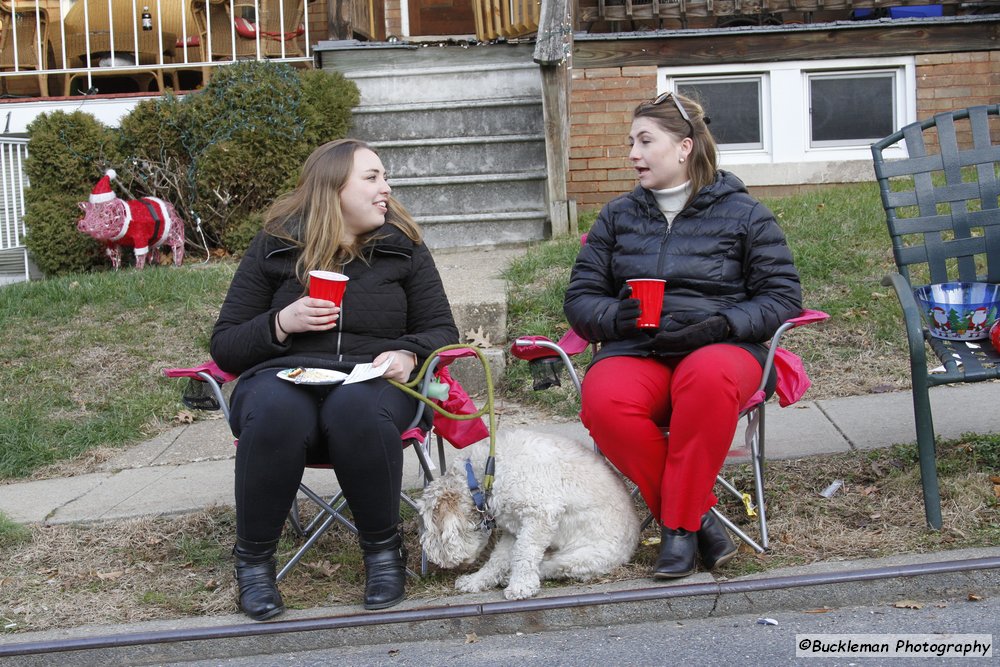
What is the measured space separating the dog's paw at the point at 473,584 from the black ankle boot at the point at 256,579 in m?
0.56

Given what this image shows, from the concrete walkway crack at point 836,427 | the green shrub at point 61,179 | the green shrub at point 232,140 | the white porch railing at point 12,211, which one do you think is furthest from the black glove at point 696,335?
the white porch railing at point 12,211

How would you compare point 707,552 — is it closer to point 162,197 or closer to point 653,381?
point 653,381

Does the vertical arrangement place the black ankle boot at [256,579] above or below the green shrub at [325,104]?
below

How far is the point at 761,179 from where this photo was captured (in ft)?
29.0

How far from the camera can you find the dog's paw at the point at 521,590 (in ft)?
10.5

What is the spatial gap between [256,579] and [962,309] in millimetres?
2483

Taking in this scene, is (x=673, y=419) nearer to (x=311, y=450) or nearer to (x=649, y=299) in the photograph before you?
(x=649, y=299)

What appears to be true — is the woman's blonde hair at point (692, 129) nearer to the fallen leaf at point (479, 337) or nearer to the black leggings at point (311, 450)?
the black leggings at point (311, 450)

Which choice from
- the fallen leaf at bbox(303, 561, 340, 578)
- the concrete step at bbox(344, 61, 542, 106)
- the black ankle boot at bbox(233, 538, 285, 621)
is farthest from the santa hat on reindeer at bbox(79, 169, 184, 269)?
the black ankle boot at bbox(233, 538, 285, 621)

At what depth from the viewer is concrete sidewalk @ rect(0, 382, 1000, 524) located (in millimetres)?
4395

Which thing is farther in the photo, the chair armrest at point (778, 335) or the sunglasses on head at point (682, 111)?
the sunglasses on head at point (682, 111)

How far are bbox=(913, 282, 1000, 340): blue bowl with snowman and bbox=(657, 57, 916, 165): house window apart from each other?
5.35m

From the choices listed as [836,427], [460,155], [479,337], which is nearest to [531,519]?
[836,427]

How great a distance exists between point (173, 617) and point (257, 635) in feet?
1.23
